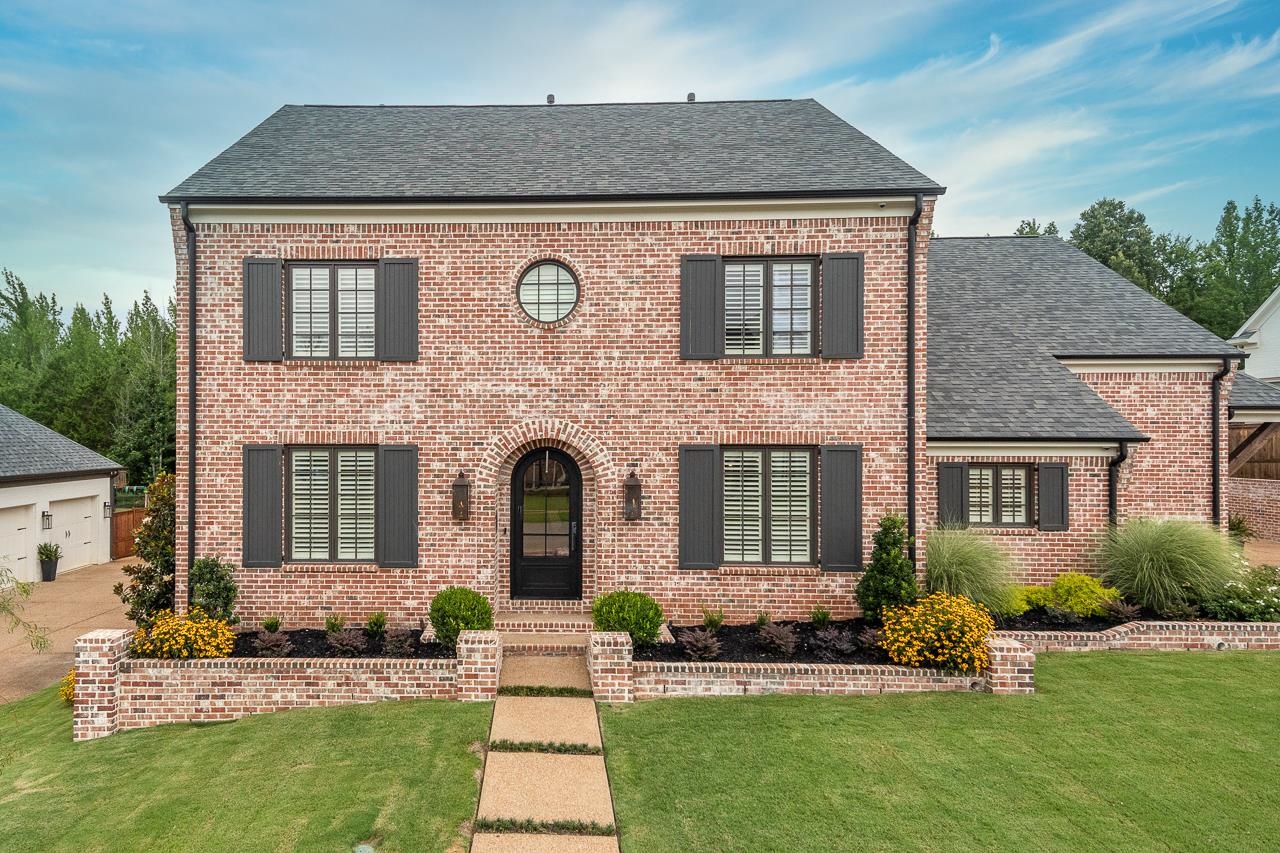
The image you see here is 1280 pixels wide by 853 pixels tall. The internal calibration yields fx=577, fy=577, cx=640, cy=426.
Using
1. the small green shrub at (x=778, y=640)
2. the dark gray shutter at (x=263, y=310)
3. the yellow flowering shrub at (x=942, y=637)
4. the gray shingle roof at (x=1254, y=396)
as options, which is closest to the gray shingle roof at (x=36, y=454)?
the dark gray shutter at (x=263, y=310)

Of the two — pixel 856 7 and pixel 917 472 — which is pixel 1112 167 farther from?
pixel 917 472

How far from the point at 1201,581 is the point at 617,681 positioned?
9.00 m

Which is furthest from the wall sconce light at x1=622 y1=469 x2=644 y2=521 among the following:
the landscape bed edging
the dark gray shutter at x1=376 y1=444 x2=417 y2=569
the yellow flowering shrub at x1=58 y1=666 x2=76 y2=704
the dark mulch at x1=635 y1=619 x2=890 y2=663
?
the yellow flowering shrub at x1=58 y1=666 x2=76 y2=704

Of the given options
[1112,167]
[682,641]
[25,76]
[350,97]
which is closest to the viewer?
[682,641]

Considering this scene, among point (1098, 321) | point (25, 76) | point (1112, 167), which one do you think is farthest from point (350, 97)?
point (1112, 167)

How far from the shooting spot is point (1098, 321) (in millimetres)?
12555

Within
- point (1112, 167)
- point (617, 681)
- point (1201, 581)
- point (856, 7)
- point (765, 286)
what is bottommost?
point (617, 681)

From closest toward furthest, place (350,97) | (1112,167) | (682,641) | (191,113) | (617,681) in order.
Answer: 1. (617,681)
2. (682,641)
3. (350,97)
4. (191,113)
5. (1112,167)

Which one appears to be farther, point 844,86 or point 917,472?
point 844,86

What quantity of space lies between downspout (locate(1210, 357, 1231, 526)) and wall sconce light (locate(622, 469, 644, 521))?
38.1ft

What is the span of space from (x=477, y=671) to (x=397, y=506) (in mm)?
3070

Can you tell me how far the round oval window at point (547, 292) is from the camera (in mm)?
8812

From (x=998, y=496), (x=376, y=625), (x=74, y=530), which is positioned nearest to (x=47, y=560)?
(x=74, y=530)

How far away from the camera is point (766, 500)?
346 inches
